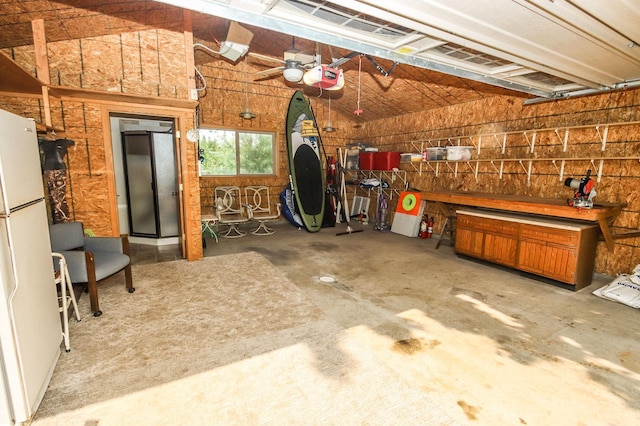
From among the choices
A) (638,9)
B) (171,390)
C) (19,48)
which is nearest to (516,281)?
(638,9)

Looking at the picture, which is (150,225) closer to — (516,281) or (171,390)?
(171,390)

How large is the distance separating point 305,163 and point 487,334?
5053 mm

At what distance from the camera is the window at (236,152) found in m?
6.64

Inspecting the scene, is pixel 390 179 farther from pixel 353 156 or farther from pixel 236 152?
pixel 236 152

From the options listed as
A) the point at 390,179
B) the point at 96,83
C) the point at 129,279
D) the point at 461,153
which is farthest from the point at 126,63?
the point at 390,179

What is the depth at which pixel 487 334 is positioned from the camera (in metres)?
2.58

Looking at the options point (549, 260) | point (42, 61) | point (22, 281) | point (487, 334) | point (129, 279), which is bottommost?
point (487, 334)

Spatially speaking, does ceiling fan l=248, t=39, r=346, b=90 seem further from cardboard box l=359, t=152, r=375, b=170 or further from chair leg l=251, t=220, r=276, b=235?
chair leg l=251, t=220, r=276, b=235

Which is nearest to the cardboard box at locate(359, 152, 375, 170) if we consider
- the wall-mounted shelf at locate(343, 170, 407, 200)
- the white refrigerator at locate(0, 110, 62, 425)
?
the wall-mounted shelf at locate(343, 170, 407, 200)

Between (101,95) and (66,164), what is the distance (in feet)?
3.29

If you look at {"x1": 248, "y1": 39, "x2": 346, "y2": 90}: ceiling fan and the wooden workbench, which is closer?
the wooden workbench

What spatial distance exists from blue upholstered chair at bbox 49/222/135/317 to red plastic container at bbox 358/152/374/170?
5.19 meters

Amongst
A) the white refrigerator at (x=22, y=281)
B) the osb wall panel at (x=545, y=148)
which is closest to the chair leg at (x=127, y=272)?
the white refrigerator at (x=22, y=281)

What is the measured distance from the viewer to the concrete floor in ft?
6.01
